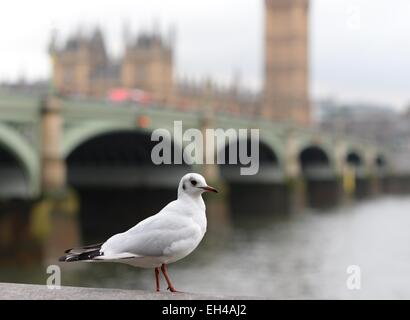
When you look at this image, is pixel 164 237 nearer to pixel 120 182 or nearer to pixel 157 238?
pixel 157 238

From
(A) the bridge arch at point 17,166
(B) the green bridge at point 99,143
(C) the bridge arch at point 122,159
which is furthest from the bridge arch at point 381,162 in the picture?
(A) the bridge arch at point 17,166

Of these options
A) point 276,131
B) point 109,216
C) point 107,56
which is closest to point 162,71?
point 107,56

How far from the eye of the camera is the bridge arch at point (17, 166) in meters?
18.8

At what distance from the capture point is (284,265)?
67.4ft

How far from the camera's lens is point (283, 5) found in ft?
267

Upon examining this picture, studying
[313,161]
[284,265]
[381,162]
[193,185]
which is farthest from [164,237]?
[381,162]

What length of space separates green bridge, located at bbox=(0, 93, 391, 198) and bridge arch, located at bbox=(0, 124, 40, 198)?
0.02 metres

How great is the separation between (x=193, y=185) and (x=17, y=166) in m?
19.9

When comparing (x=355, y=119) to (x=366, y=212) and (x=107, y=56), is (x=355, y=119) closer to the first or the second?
(x=107, y=56)

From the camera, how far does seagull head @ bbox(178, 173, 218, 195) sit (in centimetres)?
309

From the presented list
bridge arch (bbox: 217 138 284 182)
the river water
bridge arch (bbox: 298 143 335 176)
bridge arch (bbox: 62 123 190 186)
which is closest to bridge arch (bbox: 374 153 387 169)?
bridge arch (bbox: 298 143 335 176)

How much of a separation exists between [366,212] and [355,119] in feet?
225

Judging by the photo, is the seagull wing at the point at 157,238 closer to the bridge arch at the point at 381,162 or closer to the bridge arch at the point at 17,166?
the bridge arch at the point at 17,166
